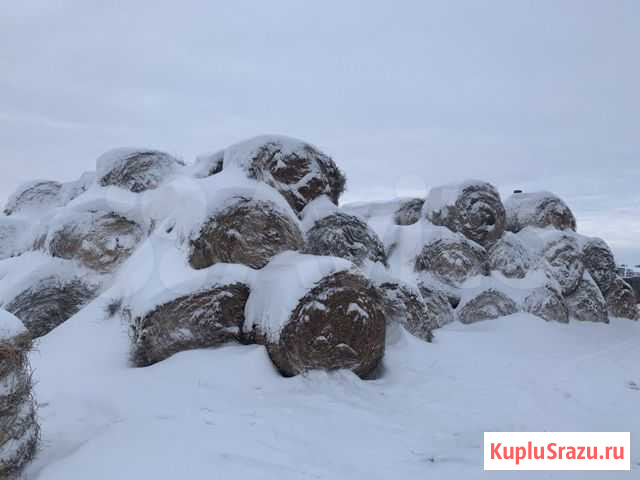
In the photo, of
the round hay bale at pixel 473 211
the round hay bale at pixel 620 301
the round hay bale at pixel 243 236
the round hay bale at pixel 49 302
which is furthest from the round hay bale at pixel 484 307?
the round hay bale at pixel 49 302

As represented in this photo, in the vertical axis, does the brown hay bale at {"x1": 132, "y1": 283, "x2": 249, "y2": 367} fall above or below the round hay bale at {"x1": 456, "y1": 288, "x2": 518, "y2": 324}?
above

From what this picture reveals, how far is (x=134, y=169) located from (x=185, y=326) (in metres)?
3.44

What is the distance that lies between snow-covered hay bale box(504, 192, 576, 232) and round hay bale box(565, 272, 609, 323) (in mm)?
1252

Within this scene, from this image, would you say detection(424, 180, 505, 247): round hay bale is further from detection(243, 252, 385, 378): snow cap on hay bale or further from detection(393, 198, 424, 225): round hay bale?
detection(243, 252, 385, 378): snow cap on hay bale

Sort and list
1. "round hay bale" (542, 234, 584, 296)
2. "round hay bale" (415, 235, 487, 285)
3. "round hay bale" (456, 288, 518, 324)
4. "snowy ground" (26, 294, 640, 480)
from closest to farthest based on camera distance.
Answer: "snowy ground" (26, 294, 640, 480), "round hay bale" (456, 288, 518, 324), "round hay bale" (415, 235, 487, 285), "round hay bale" (542, 234, 584, 296)

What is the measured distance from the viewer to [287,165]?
670 cm

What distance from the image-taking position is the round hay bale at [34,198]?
29.8 feet

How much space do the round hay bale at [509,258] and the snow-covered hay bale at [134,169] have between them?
5482 millimetres

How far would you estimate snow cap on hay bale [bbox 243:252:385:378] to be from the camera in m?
4.71

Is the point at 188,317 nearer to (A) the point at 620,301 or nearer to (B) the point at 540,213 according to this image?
(B) the point at 540,213

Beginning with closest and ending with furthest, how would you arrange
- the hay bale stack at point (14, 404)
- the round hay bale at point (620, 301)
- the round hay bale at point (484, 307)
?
1. the hay bale stack at point (14, 404)
2. the round hay bale at point (484, 307)
3. the round hay bale at point (620, 301)

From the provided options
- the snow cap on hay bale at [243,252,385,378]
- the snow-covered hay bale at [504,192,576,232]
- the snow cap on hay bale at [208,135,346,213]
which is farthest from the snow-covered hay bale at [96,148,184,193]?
the snow-covered hay bale at [504,192,576,232]

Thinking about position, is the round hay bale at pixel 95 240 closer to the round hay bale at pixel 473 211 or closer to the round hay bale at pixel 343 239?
the round hay bale at pixel 343 239

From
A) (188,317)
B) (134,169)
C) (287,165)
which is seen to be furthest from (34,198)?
(188,317)
